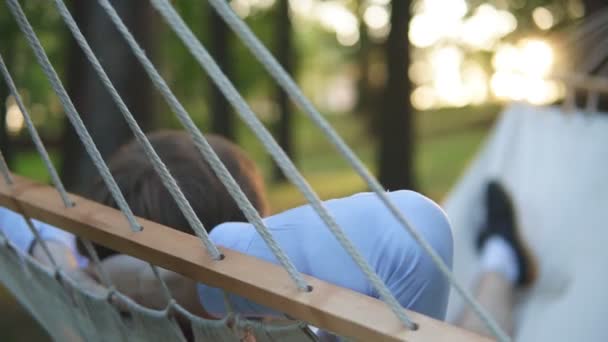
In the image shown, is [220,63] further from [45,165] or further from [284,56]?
[45,165]

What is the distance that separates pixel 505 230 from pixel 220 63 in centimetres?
470

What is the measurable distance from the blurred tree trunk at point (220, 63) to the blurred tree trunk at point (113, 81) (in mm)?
3562

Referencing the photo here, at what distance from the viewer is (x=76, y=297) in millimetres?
1243

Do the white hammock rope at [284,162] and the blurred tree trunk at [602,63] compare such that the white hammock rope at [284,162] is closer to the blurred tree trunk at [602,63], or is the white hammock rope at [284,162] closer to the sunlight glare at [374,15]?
the blurred tree trunk at [602,63]

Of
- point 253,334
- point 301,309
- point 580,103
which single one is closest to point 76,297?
point 253,334

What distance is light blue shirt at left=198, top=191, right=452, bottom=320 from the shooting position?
0.95 metres

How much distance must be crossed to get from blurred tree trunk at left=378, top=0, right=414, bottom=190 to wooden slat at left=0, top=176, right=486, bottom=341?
479 cm

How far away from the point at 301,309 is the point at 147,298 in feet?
1.63

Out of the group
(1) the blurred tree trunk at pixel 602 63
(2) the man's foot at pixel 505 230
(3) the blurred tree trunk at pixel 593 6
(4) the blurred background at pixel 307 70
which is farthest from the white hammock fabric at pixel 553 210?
(3) the blurred tree trunk at pixel 593 6

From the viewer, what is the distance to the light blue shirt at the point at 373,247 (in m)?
0.95

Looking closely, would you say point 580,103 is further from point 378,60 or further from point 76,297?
point 378,60

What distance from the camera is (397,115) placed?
6.13 metres

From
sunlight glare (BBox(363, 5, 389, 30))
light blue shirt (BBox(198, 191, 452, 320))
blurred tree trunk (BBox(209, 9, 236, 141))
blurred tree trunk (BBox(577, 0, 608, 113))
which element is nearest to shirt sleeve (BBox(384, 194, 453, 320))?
light blue shirt (BBox(198, 191, 452, 320))

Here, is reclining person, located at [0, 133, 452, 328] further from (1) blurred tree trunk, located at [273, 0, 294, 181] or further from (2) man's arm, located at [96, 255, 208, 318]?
(1) blurred tree trunk, located at [273, 0, 294, 181]
